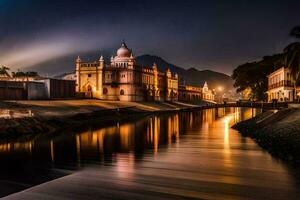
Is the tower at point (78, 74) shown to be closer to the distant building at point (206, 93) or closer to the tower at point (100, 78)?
the tower at point (100, 78)

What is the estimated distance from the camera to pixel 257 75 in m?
91.6

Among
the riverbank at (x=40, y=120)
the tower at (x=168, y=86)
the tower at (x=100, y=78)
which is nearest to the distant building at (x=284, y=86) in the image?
the riverbank at (x=40, y=120)

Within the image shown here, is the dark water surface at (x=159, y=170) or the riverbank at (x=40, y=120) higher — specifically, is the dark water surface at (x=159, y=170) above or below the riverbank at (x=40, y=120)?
below

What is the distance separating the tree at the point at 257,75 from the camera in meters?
89.4

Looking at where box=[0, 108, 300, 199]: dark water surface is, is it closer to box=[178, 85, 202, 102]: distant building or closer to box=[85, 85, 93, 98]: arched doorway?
box=[85, 85, 93, 98]: arched doorway

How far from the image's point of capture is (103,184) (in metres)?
12.7

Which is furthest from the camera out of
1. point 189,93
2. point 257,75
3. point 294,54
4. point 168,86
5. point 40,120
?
point 189,93

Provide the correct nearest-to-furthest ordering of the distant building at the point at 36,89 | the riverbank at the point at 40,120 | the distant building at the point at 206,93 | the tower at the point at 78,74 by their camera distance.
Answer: the riverbank at the point at 40,120, the distant building at the point at 36,89, the tower at the point at 78,74, the distant building at the point at 206,93

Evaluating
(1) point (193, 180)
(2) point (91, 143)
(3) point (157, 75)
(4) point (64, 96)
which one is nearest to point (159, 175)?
(1) point (193, 180)

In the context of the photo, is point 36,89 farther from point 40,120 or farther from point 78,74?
point 78,74

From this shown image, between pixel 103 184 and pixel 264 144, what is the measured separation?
1383 centimetres

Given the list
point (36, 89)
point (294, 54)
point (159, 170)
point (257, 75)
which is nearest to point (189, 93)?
point (257, 75)

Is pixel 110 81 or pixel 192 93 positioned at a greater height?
pixel 110 81

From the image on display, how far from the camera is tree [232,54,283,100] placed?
3519 inches
